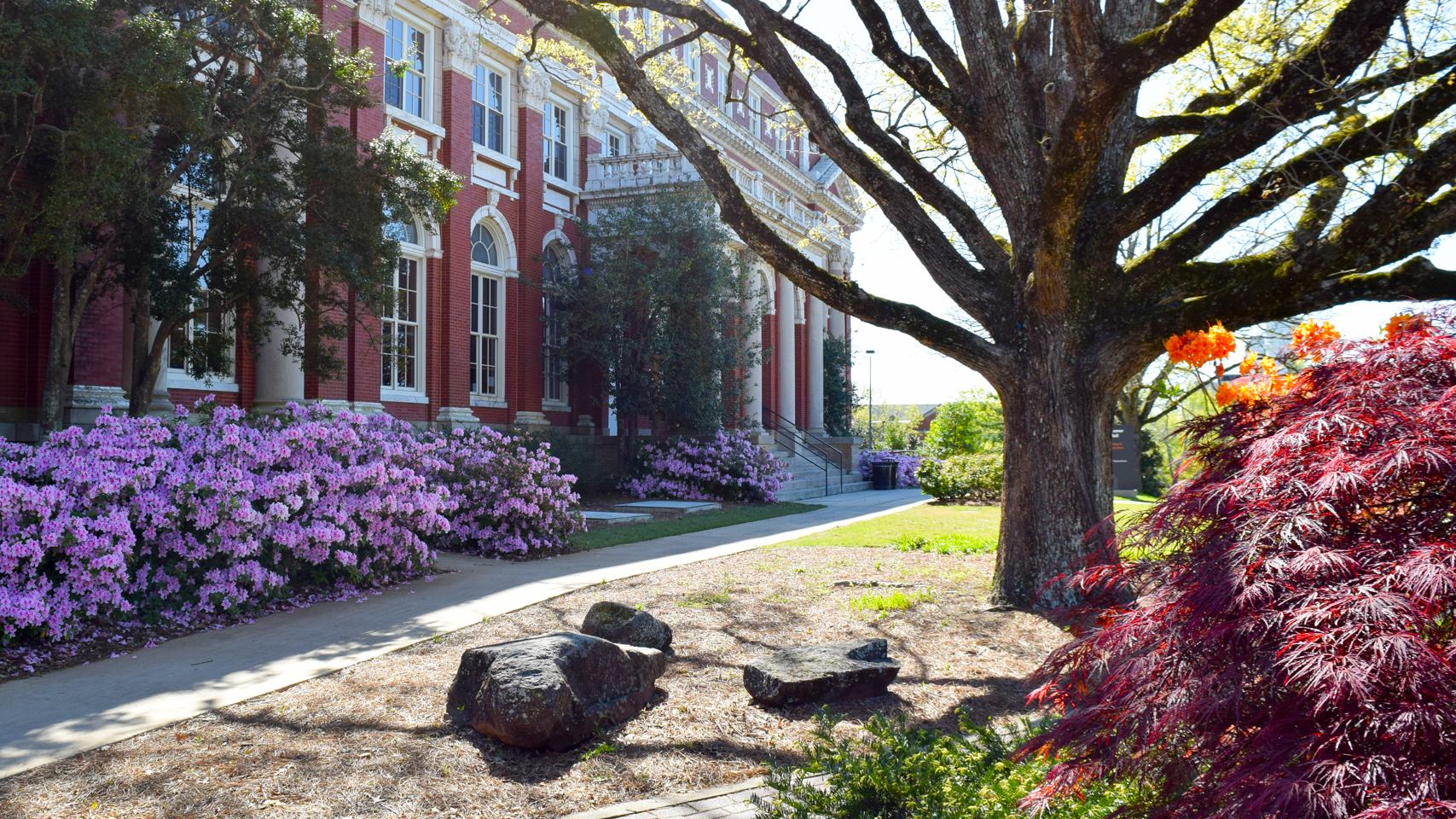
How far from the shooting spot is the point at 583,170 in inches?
900

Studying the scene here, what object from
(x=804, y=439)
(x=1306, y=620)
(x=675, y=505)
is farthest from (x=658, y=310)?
(x=1306, y=620)

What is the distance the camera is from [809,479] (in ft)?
82.1

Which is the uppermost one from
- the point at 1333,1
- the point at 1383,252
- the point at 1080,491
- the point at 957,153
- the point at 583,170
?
the point at 583,170

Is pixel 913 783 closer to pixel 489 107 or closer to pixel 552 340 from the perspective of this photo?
pixel 552 340

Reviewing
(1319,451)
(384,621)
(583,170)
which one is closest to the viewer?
(1319,451)

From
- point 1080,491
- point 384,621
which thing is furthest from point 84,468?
point 1080,491

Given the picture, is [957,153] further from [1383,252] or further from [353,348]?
[353,348]

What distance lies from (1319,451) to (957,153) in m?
8.64

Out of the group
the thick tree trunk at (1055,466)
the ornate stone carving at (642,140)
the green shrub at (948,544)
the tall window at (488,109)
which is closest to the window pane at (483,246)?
the tall window at (488,109)

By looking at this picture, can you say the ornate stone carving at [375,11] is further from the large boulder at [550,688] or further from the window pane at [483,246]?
the large boulder at [550,688]

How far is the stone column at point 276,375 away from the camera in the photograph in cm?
1465

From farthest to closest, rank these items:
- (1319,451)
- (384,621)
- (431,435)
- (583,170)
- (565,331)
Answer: (583,170) < (565,331) < (431,435) < (384,621) < (1319,451)

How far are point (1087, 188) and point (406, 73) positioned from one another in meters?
14.5

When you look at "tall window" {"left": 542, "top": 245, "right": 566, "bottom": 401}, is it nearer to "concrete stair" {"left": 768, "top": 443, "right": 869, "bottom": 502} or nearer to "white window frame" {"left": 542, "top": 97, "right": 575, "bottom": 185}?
"white window frame" {"left": 542, "top": 97, "right": 575, "bottom": 185}
